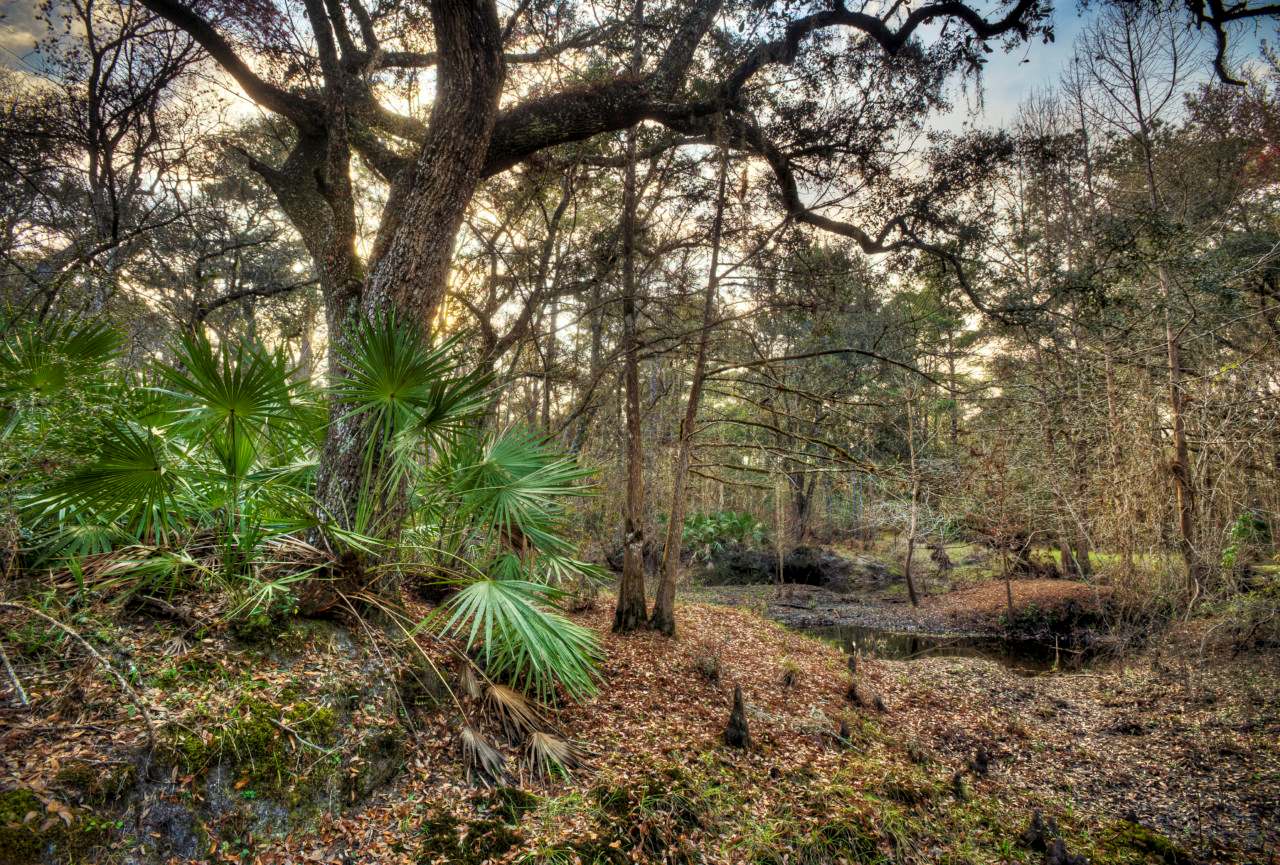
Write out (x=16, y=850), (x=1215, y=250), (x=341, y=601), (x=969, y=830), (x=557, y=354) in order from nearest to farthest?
(x=16, y=850)
(x=341, y=601)
(x=969, y=830)
(x=1215, y=250)
(x=557, y=354)

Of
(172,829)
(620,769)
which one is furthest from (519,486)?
(172,829)

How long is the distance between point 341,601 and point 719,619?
767 centimetres

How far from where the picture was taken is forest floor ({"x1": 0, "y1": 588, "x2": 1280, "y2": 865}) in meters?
2.63

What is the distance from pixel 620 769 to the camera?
13.5 ft

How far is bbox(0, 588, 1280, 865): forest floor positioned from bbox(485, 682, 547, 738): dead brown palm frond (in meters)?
0.19

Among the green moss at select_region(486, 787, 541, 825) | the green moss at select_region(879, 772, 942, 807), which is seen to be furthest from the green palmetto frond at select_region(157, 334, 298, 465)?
the green moss at select_region(879, 772, 942, 807)

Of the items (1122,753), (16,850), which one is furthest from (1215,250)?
(16,850)

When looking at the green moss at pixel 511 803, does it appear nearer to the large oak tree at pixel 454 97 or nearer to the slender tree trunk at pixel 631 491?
the large oak tree at pixel 454 97

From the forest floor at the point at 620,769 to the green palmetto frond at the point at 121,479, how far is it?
0.77 m

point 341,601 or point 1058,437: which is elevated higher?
point 1058,437

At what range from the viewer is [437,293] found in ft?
15.7

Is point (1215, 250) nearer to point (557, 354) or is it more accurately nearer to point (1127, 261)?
point (1127, 261)

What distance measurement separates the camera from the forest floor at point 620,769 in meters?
2.63

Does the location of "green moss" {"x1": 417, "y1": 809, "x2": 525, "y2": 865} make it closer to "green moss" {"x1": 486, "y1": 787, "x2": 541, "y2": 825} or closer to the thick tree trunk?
"green moss" {"x1": 486, "y1": 787, "x2": 541, "y2": 825}
